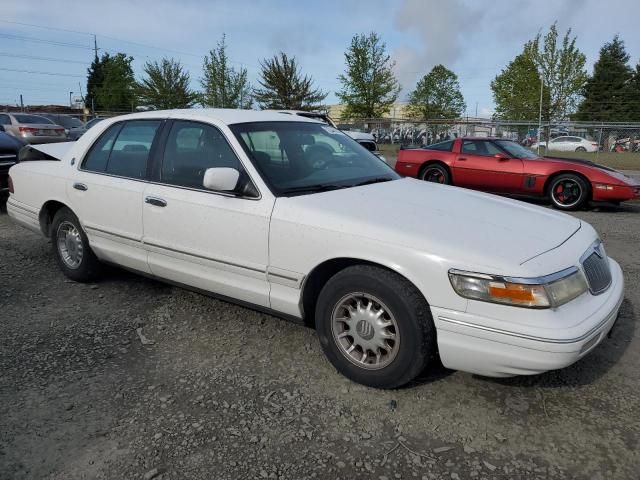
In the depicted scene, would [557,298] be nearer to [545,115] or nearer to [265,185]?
[265,185]

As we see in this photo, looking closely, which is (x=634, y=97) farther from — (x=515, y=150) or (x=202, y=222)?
(x=202, y=222)

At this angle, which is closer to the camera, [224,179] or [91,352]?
[224,179]

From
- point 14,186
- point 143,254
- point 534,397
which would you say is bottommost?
point 534,397

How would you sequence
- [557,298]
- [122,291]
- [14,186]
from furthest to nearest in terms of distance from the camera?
[14,186] → [122,291] → [557,298]

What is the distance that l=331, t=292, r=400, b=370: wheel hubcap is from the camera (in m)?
2.84

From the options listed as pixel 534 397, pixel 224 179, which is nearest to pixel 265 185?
pixel 224 179

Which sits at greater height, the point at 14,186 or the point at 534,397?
the point at 14,186

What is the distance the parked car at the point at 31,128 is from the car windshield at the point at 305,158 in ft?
54.9

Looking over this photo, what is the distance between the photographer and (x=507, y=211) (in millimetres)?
3326

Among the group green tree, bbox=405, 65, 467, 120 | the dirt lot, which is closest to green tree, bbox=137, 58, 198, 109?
green tree, bbox=405, 65, 467, 120

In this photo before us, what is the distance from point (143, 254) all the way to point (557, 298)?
2839 millimetres

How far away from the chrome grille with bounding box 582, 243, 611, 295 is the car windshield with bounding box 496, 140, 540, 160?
714 centimetres

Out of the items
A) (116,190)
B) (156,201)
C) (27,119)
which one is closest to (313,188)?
(156,201)

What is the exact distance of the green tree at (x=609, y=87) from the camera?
46.0 m
